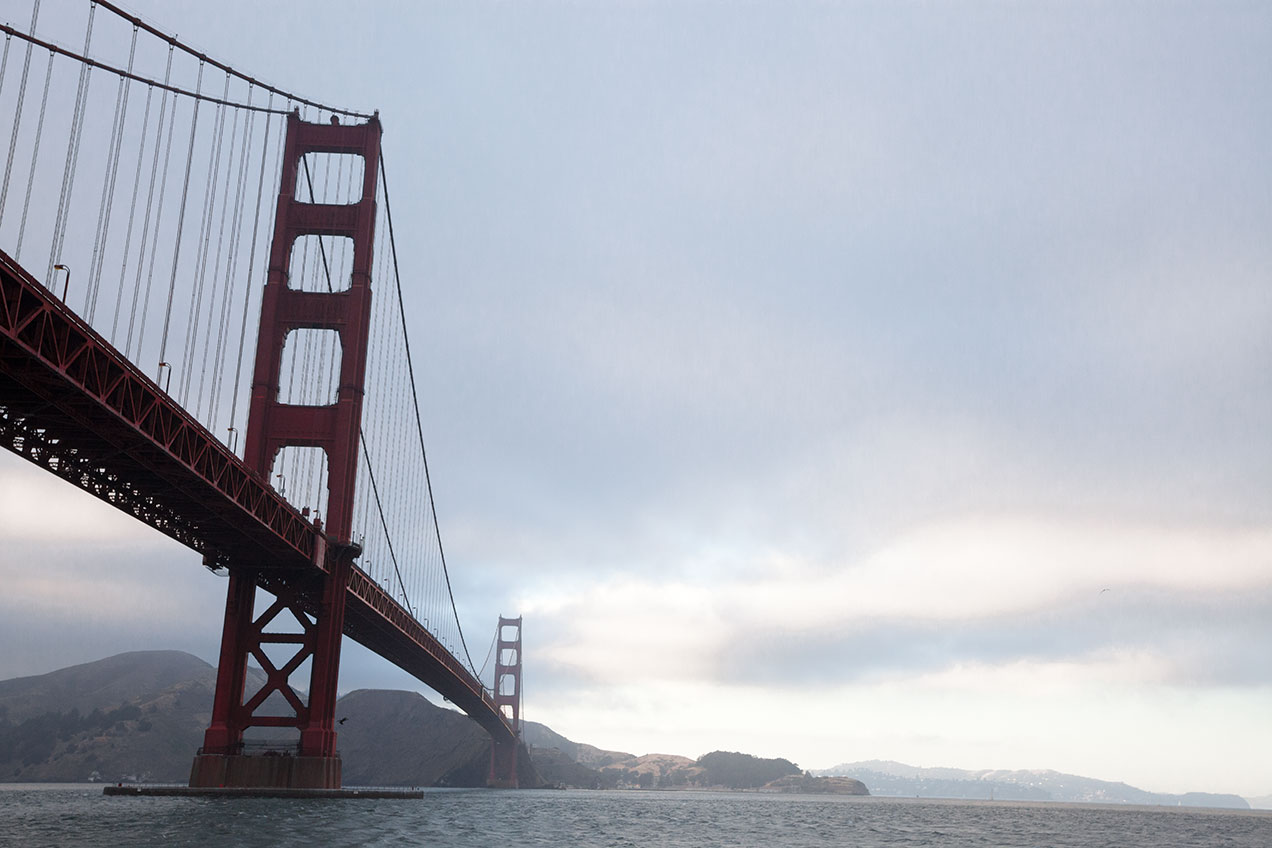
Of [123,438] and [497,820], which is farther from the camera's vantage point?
[497,820]

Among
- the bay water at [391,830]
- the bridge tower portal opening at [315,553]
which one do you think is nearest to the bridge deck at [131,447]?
the bridge tower portal opening at [315,553]

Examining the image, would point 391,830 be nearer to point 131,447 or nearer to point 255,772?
point 255,772

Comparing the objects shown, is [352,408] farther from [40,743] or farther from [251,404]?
[40,743]

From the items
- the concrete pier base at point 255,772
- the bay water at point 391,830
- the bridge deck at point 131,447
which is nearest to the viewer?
the bridge deck at point 131,447

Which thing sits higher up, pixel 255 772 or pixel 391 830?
pixel 255 772

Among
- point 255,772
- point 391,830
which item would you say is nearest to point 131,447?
point 391,830

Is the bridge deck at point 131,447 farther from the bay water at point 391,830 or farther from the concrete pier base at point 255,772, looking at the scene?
the bay water at point 391,830

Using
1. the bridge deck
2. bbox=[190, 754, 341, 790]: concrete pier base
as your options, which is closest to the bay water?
bbox=[190, 754, 341, 790]: concrete pier base

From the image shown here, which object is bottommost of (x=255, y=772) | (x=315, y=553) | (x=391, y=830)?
(x=391, y=830)

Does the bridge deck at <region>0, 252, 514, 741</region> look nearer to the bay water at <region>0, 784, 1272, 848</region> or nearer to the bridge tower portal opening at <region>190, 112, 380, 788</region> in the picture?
the bridge tower portal opening at <region>190, 112, 380, 788</region>

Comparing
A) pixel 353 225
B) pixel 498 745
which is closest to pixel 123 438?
pixel 353 225

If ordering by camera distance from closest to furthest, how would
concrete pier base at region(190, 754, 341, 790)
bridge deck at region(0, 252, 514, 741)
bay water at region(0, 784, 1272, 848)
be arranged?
bridge deck at region(0, 252, 514, 741) → bay water at region(0, 784, 1272, 848) → concrete pier base at region(190, 754, 341, 790)
